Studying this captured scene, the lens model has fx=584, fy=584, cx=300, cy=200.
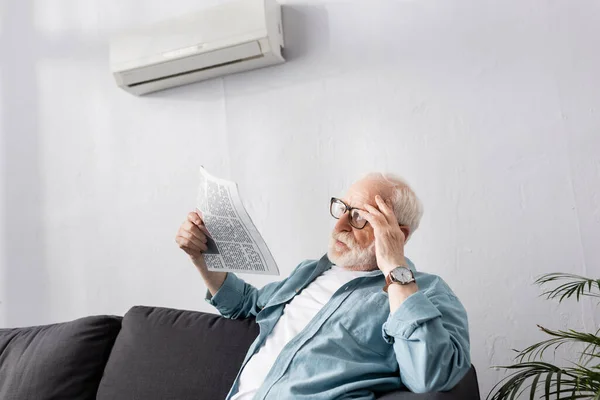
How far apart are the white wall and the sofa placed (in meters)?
0.49

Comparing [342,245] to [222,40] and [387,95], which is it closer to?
[387,95]

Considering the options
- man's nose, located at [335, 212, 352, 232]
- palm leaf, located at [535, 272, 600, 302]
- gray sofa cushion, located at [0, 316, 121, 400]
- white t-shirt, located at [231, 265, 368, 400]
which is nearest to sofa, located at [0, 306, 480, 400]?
gray sofa cushion, located at [0, 316, 121, 400]

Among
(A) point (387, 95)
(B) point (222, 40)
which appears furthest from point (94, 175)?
(A) point (387, 95)

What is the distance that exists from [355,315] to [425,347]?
262 millimetres

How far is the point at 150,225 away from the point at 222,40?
31.7 inches

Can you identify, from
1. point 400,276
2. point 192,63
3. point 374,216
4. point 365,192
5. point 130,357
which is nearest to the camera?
point 400,276

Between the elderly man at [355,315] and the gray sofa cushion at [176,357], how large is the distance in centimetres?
8

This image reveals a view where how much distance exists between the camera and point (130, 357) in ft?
5.65

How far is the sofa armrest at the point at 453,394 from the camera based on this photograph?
3.89 feet

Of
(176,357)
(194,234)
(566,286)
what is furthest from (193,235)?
(566,286)

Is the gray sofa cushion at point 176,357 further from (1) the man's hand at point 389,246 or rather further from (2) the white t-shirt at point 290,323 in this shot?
(1) the man's hand at point 389,246

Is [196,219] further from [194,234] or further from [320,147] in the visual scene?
[320,147]

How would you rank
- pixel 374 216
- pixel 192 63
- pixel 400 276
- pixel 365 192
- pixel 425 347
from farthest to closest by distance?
pixel 192 63
pixel 365 192
pixel 374 216
pixel 400 276
pixel 425 347

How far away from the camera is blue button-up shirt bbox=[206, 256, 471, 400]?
123cm
